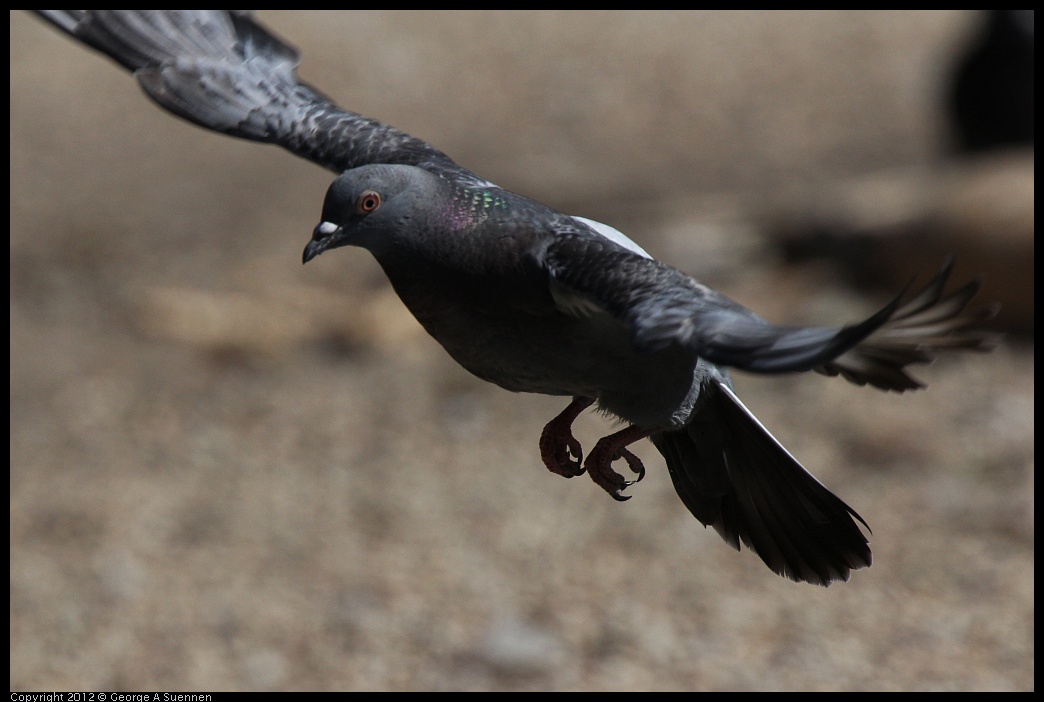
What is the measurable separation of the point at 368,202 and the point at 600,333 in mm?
626

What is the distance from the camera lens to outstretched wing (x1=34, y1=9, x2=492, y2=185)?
352 centimetres

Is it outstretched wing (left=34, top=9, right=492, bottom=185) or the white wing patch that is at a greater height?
outstretched wing (left=34, top=9, right=492, bottom=185)

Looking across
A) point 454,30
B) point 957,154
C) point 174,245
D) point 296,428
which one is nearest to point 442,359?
point 296,428

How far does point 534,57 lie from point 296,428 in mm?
6283

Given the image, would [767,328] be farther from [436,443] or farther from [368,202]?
[436,443]

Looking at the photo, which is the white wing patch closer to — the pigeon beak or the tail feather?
the tail feather

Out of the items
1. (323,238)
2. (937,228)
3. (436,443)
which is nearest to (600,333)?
(323,238)

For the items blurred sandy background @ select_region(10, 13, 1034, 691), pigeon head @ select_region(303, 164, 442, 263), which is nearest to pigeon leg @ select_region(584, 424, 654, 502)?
pigeon head @ select_region(303, 164, 442, 263)

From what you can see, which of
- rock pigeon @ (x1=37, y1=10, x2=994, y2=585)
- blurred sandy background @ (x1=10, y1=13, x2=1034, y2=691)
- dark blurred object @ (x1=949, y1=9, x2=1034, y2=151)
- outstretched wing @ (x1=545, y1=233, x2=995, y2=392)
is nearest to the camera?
outstretched wing @ (x1=545, y1=233, x2=995, y2=392)

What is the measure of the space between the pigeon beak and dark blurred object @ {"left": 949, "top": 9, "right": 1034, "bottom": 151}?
8.17 meters

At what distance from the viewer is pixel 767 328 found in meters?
2.35

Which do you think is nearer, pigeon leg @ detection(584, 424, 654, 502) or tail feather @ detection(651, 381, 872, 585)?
tail feather @ detection(651, 381, 872, 585)

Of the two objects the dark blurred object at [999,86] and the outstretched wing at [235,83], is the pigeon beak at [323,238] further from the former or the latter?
the dark blurred object at [999,86]

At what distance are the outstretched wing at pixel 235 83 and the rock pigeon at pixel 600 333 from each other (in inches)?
0.9
